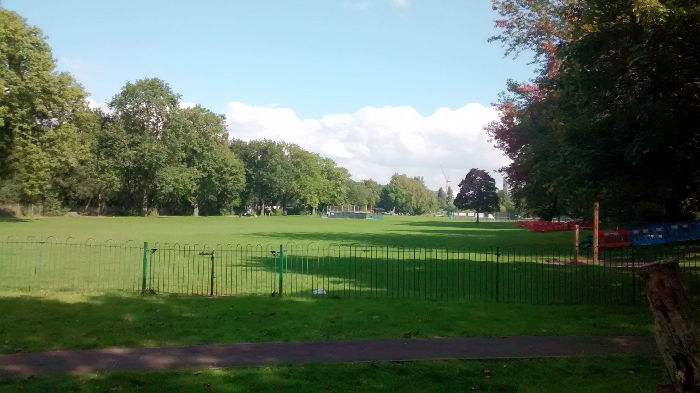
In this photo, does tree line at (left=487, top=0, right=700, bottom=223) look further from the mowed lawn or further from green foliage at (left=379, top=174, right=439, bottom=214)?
green foliage at (left=379, top=174, right=439, bottom=214)

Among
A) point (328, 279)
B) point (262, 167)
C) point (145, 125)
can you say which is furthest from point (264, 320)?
point (262, 167)

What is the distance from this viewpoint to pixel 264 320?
9.45m

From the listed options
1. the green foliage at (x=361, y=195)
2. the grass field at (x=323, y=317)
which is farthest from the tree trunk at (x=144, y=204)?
the green foliage at (x=361, y=195)

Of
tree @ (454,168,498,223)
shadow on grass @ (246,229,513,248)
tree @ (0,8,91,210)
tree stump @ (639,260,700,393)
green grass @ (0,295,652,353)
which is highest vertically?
tree @ (0,8,91,210)

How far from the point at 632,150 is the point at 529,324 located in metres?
4.43

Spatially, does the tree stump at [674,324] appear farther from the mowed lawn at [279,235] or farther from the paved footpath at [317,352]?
the mowed lawn at [279,235]

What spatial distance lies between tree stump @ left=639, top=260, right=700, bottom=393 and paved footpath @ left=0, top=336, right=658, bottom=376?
11.6 feet

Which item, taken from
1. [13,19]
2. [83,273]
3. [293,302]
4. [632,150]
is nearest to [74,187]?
[13,19]

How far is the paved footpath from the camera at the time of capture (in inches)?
269

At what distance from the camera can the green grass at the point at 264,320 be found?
327 inches

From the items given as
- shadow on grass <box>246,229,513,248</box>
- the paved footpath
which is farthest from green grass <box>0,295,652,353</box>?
shadow on grass <box>246,229,513,248</box>

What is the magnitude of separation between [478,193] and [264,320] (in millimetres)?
76405

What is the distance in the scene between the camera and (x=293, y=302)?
36.8 ft

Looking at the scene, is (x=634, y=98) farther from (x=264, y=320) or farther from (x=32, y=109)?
(x=32, y=109)
